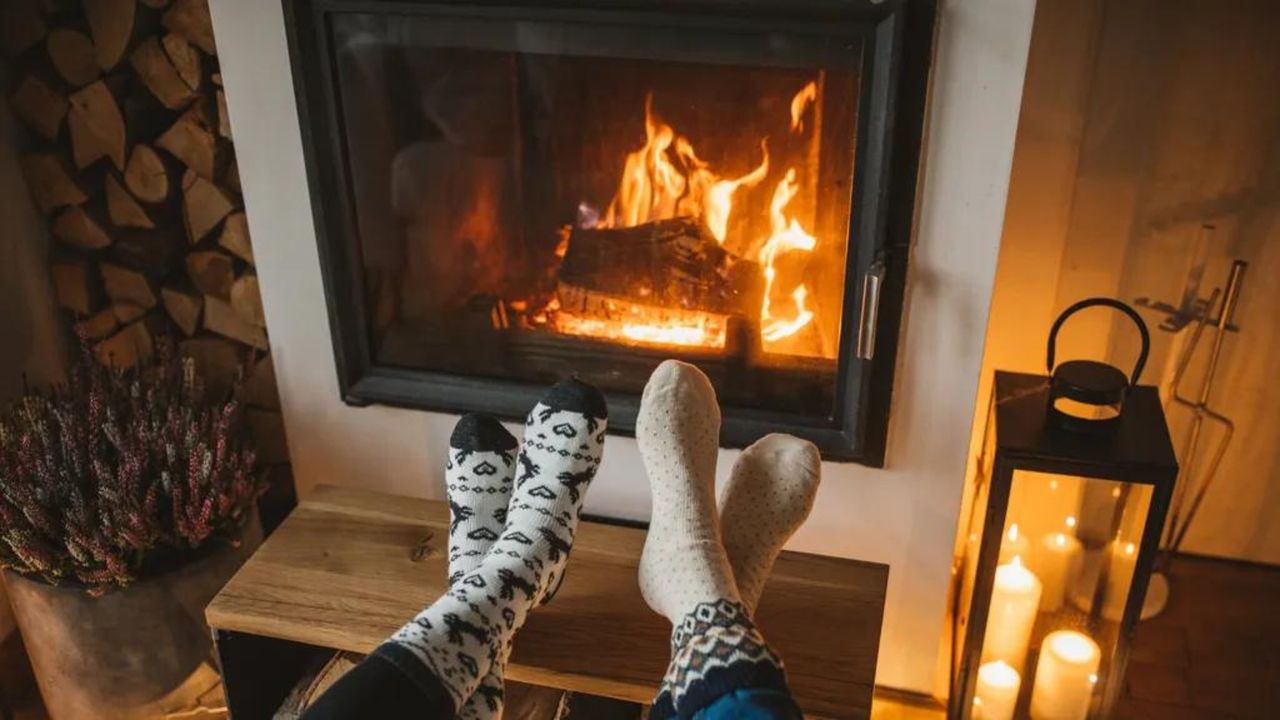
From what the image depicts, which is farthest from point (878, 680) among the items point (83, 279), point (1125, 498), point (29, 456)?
point (83, 279)

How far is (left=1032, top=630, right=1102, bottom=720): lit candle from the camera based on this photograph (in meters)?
1.51

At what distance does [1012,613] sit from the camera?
153cm

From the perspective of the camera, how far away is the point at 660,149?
1500 millimetres

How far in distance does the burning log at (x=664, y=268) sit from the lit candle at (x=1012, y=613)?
491 millimetres

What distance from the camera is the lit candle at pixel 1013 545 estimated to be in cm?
146

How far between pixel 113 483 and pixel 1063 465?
46.3 inches

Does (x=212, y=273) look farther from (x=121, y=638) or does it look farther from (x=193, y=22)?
(x=121, y=638)

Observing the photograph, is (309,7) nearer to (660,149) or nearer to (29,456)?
(660,149)

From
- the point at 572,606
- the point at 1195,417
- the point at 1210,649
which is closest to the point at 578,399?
the point at 572,606

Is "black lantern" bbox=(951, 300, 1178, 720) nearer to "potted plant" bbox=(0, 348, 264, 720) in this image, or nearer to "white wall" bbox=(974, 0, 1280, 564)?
"white wall" bbox=(974, 0, 1280, 564)

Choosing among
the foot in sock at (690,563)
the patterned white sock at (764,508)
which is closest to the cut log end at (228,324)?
the foot in sock at (690,563)

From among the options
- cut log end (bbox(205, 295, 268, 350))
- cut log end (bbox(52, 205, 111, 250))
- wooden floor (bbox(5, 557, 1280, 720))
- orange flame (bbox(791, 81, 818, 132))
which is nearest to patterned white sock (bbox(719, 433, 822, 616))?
orange flame (bbox(791, 81, 818, 132))

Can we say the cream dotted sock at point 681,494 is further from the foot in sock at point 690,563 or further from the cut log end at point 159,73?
the cut log end at point 159,73

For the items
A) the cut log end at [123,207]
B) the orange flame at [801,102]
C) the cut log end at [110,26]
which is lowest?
the cut log end at [123,207]
